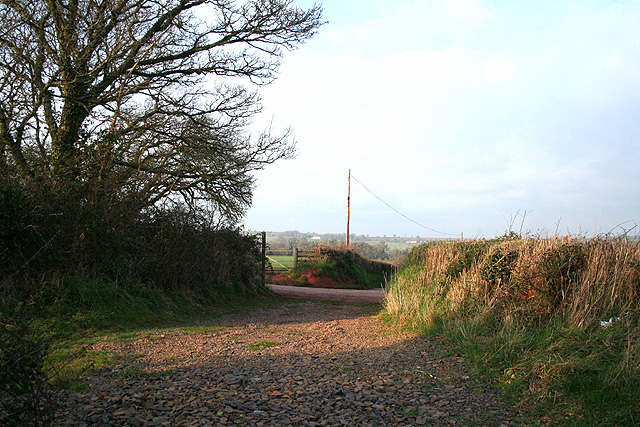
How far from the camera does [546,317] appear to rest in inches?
263

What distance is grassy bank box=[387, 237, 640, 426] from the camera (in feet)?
14.3

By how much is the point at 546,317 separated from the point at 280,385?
4094mm

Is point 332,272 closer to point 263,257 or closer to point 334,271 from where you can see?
point 334,271

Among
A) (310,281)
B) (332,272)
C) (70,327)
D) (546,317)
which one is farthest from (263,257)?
(546,317)

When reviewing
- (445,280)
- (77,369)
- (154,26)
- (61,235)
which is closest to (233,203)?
(154,26)

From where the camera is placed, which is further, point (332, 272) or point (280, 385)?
point (332, 272)

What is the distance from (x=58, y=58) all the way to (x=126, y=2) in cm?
224

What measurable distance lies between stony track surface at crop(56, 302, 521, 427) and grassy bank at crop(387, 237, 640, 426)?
16.6 inches

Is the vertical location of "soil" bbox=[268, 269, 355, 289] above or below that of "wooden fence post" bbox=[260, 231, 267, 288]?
below

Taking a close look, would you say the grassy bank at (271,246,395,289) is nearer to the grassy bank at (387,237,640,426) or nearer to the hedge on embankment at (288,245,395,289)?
the hedge on embankment at (288,245,395,289)

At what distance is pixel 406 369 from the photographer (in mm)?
5629

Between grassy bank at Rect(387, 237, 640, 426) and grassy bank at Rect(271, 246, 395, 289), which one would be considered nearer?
grassy bank at Rect(387, 237, 640, 426)

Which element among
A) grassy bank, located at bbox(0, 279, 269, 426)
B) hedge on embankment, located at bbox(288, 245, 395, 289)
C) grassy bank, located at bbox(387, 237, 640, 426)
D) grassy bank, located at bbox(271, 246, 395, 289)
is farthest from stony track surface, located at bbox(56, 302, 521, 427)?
hedge on embankment, located at bbox(288, 245, 395, 289)

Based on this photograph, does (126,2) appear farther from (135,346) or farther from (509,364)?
(509,364)
